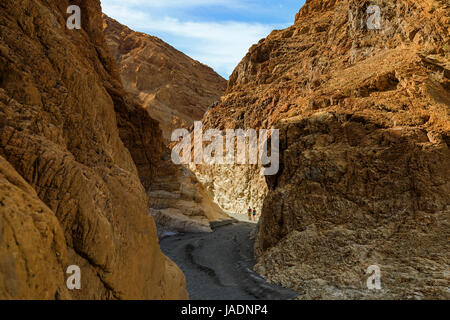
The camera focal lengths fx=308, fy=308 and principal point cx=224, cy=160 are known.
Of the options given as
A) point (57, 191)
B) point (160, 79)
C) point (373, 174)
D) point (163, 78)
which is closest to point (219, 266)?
point (373, 174)

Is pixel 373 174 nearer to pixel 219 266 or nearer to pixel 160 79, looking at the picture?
pixel 219 266

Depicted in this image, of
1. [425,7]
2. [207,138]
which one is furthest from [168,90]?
[425,7]

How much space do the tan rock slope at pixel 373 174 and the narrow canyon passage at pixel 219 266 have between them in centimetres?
72

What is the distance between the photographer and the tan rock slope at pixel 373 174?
9203 millimetres

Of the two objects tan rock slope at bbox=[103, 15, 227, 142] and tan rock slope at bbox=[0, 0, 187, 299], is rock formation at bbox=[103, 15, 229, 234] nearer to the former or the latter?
tan rock slope at bbox=[103, 15, 227, 142]

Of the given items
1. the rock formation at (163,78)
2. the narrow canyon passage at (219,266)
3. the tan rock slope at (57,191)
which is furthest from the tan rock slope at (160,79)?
the tan rock slope at (57,191)

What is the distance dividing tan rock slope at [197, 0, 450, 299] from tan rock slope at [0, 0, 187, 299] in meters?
5.32

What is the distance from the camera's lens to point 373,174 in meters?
11.2

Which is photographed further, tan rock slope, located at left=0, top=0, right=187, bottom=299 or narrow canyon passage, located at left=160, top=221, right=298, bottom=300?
narrow canyon passage, located at left=160, top=221, right=298, bottom=300

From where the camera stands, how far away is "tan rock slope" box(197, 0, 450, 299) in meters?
9.20

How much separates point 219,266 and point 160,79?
64.0 m

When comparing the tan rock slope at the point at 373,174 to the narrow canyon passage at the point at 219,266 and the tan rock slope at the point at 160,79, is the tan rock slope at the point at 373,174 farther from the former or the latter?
the tan rock slope at the point at 160,79

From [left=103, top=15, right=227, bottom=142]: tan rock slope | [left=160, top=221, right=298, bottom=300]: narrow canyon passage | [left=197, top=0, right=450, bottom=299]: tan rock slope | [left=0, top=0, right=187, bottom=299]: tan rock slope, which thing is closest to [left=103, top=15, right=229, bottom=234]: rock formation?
[left=103, top=15, right=227, bottom=142]: tan rock slope
